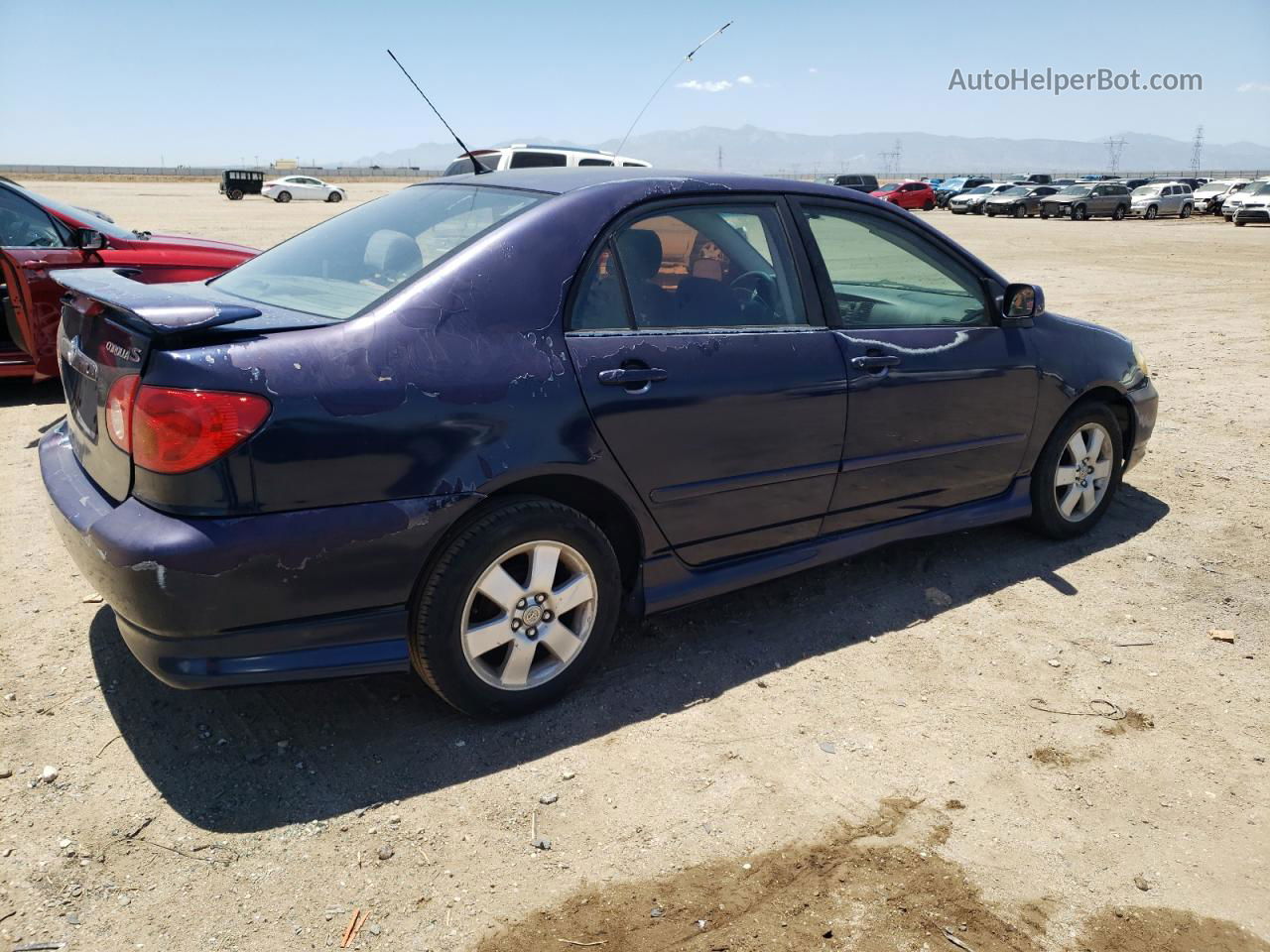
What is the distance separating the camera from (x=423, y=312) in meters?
2.93

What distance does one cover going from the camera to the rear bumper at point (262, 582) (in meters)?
2.64

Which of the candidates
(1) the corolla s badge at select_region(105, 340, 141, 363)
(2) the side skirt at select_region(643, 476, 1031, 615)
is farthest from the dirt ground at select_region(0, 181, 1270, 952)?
(1) the corolla s badge at select_region(105, 340, 141, 363)

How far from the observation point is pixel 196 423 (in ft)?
8.62

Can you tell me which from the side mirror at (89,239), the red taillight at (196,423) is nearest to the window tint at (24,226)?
the side mirror at (89,239)

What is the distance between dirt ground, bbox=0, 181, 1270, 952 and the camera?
244cm

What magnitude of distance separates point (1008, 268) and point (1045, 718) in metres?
16.9

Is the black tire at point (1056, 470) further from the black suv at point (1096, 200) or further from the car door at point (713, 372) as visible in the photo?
the black suv at point (1096, 200)

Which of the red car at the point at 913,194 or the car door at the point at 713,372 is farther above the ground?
the red car at the point at 913,194

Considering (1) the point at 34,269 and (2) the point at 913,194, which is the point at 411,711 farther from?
(2) the point at 913,194

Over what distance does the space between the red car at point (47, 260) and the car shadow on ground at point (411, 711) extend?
3.75 metres

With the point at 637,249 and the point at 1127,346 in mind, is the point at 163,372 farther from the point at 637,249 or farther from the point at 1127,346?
the point at 1127,346

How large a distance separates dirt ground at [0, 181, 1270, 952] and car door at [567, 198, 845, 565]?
61 centimetres

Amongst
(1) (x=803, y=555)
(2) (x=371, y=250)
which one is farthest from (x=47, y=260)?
(1) (x=803, y=555)

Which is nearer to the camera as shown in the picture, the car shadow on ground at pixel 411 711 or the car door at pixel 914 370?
the car shadow on ground at pixel 411 711
